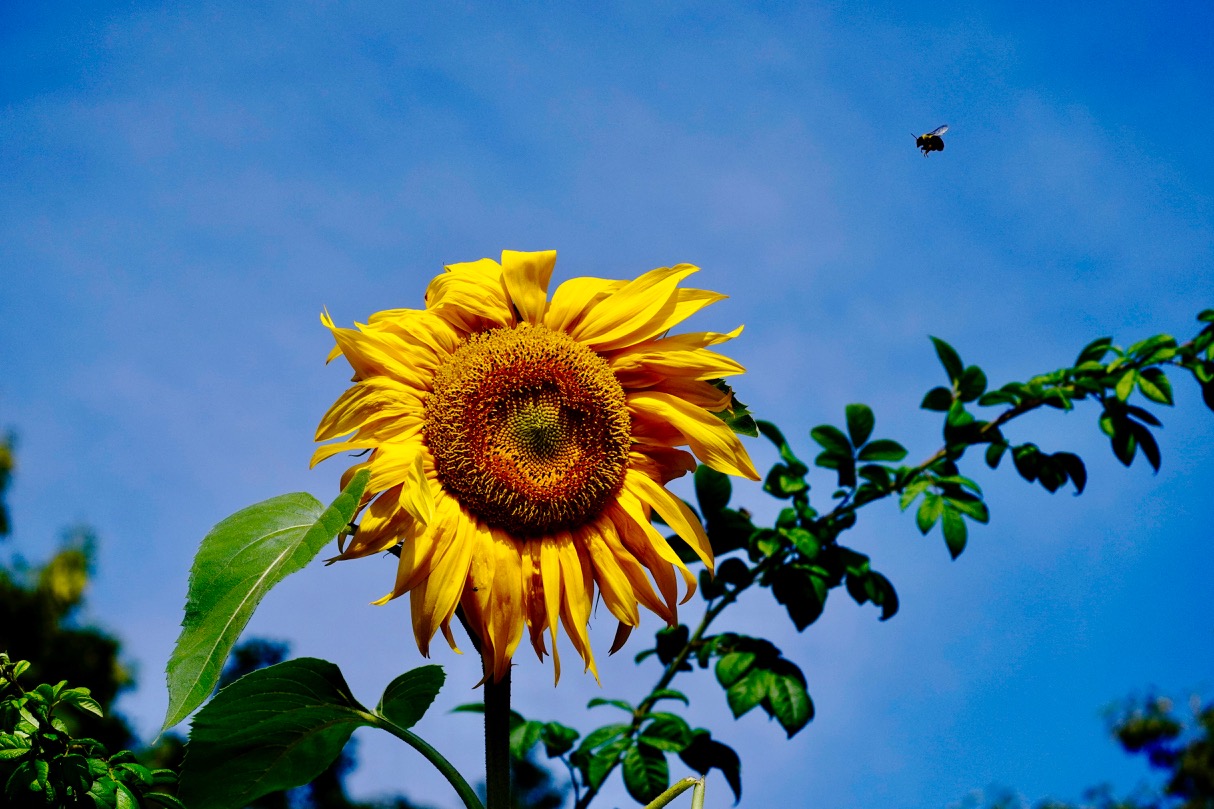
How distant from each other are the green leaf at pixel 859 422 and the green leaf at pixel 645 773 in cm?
103

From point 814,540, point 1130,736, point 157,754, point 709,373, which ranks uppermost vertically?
point 157,754

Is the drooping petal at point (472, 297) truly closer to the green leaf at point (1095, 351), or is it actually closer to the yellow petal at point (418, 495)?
the yellow petal at point (418, 495)

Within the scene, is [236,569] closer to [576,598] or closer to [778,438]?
[576,598]

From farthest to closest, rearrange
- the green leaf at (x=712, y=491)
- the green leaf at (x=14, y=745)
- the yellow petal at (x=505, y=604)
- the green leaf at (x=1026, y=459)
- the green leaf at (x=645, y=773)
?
1. the green leaf at (x=1026, y=459)
2. the green leaf at (x=712, y=491)
3. the green leaf at (x=645, y=773)
4. the yellow petal at (x=505, y=604)
5. the green leaf at (x=14, y=745)

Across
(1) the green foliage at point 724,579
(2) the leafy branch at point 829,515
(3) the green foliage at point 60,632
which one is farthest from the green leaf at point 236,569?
(3) the green foliage at point 60,632

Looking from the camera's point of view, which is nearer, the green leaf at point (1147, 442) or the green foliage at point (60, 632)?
the green leaf at point (1147, 442)

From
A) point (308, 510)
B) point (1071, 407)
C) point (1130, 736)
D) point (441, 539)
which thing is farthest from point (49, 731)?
point (1130, 736)

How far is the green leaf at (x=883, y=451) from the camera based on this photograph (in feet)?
9.81

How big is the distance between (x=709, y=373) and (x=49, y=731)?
1097mm

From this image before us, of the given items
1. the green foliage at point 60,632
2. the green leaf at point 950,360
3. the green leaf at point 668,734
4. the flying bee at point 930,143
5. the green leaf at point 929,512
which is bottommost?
the green leaf at point 668,734

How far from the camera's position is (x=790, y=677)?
8.75ft

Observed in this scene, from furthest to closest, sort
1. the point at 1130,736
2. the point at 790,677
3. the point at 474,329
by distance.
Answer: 1. the point at 1130,736
2. the point at 790,677
3. the point at 474,329

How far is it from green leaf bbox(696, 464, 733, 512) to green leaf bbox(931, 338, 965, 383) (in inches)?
32.7

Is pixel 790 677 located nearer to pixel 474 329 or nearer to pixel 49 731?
pixel 474 329
